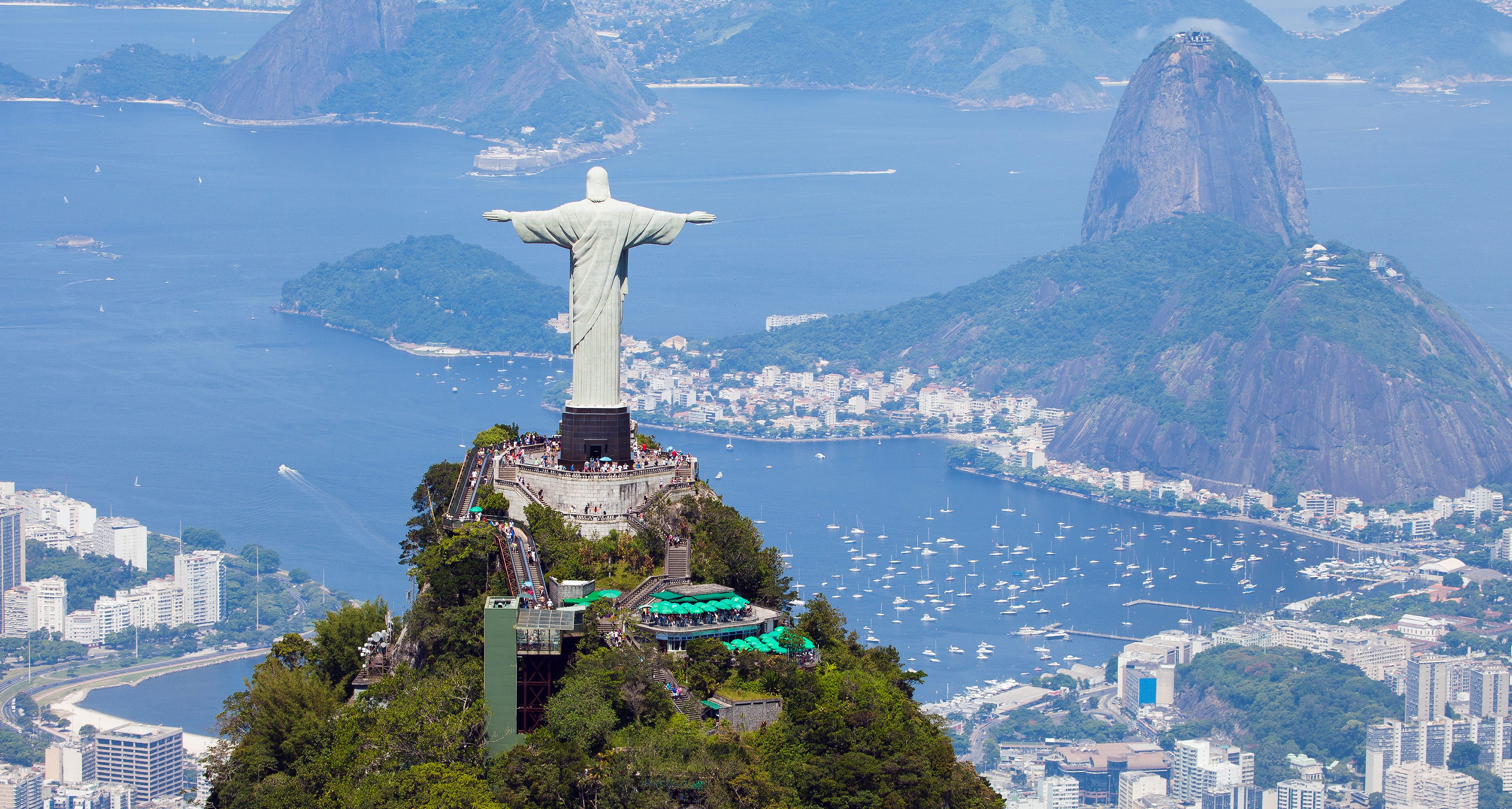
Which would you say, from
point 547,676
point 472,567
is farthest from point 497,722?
point 472,567

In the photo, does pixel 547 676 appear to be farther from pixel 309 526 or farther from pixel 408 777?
pixel 309 526

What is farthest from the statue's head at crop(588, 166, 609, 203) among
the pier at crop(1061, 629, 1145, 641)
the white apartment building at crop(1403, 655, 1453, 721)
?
the pier at crop(1061, 629, 1145, 641)

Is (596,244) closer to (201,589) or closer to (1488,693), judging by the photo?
(201,589)

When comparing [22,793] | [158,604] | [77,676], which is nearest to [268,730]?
[22,793]

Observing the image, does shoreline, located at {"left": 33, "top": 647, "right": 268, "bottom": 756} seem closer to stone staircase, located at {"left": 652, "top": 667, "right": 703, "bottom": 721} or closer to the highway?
the highway

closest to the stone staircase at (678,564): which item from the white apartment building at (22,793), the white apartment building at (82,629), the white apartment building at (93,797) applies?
the white apartment building at (93,797)

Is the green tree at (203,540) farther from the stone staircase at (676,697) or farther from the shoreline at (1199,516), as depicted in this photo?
the stone staircase at (676,697)
